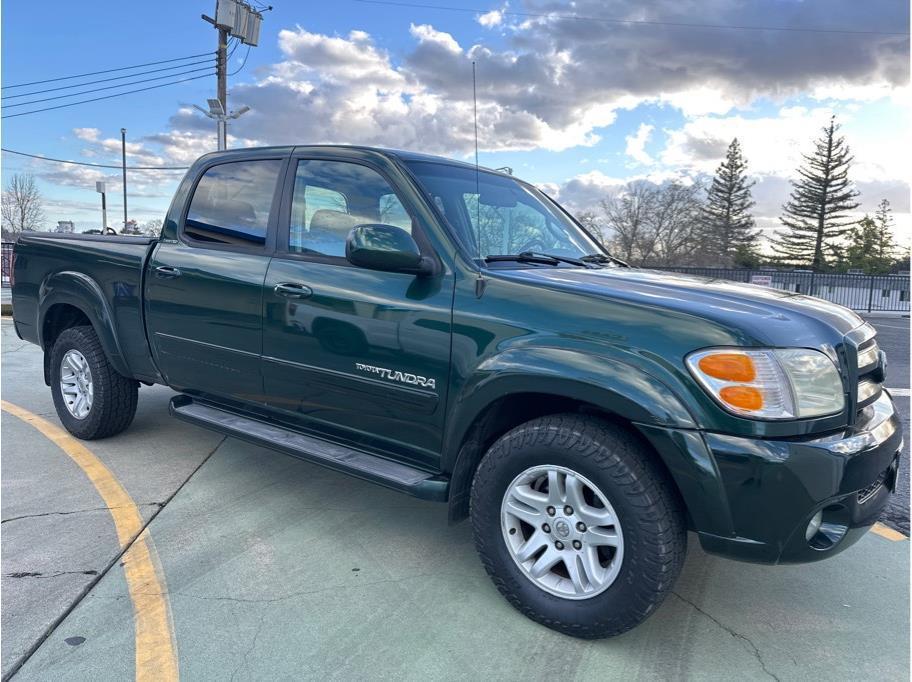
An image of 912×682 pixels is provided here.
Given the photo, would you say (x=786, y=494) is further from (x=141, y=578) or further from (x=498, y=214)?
(x=141, y=578)

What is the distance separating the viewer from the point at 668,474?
245 centimetres

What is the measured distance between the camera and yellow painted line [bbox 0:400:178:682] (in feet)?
7.82

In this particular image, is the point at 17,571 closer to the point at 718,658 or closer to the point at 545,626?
the point at 545,626

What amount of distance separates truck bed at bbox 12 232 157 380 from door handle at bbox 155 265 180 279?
18 cm

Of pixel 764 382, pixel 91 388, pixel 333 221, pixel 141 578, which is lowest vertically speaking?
pixel 141 578

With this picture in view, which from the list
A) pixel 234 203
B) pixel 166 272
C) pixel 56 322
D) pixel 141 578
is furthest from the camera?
pixel 56 322

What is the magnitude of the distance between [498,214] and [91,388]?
10.4 feet

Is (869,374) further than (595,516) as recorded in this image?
Yes

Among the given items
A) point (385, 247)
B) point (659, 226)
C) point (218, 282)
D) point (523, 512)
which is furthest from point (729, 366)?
point (659, 226)

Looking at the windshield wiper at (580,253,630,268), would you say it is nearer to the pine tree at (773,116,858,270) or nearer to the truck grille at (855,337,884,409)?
the truck grille at (855,337,884,409)

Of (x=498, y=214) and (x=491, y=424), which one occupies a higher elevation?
(x=498, y=214)

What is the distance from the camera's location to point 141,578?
294cm

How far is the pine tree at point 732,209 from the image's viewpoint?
64250 millimetres

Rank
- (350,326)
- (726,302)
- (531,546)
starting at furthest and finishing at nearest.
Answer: (350,326) → (531,546) → (726,302)
